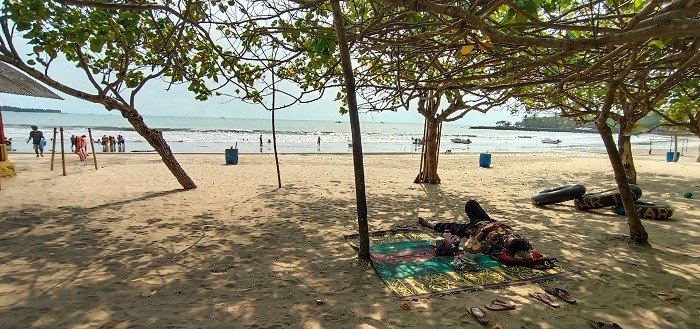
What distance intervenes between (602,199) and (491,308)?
17.9 feet

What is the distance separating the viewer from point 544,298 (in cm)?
350

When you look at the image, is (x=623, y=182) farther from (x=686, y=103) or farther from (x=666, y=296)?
(x=686, y=103)

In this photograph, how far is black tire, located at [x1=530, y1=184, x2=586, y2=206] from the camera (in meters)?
7.64

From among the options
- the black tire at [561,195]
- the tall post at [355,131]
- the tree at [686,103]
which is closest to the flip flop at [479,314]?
the tall post at [355,131]

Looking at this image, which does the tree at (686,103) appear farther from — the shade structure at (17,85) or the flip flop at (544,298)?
the shade structure at (17,85)

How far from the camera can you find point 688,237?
5625 millimetres

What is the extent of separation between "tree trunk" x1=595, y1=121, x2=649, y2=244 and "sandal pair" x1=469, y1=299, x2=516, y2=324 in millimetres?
2972

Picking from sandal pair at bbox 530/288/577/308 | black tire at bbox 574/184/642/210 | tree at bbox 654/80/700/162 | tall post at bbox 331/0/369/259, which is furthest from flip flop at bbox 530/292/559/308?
black tire at bbox 574/184/642/210

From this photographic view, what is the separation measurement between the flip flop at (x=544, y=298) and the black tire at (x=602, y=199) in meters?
4.79

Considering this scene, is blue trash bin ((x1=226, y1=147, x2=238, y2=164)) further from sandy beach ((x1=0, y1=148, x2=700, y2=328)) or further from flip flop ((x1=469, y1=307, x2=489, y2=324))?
flip flop ((x1=469, y1=307, x2=489, y2=324))

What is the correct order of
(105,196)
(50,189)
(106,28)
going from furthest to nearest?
(50,189), (105,196), (106,28)

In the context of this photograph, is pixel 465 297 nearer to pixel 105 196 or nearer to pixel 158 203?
pixel 158 203

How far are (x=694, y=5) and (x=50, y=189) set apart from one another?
1167 centimetres

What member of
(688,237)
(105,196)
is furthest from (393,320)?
(105,196)
